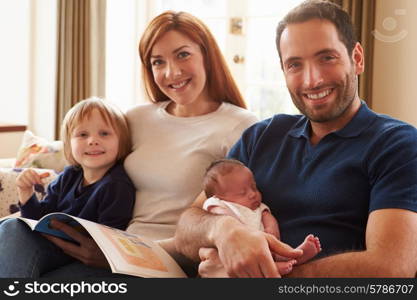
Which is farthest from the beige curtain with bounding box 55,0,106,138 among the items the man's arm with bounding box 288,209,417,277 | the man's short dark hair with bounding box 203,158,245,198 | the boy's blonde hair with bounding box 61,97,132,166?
the man's arm with bounding box 288,209,417,277

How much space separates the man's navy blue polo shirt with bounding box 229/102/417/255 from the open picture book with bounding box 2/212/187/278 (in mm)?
308

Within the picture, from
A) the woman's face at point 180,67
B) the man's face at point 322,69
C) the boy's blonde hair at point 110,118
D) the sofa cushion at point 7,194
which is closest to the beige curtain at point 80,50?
the sofa cushion at point 7,194

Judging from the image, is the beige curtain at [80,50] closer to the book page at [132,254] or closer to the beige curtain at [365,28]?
the beige curtain at [365,28]

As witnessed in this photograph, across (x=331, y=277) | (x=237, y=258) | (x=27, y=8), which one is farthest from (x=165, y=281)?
(x=27, y=8)

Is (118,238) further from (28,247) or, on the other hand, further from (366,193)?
(366,193)

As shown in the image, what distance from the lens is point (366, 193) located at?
139 cm

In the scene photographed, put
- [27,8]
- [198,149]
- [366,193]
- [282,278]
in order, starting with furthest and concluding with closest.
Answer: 1. [27,8]
2. [198,149]
3. [366,193]
4. [282,278]

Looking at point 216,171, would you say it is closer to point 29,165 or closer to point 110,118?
point 110,118

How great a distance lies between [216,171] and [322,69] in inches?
15.0

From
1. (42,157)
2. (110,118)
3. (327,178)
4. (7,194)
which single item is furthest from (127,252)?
(42,157)

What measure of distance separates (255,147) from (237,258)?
17.2 inches

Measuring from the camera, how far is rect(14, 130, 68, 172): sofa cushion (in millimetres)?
2668

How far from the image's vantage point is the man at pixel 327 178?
1.26 m

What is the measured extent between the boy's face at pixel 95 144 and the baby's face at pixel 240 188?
0.56 m
